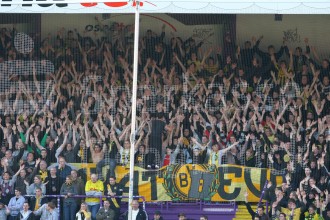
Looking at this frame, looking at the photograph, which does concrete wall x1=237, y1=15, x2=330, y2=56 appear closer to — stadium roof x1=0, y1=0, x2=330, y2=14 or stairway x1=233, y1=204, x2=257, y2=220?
stadium roof x1=0, y1=0, x2=330, y2=14

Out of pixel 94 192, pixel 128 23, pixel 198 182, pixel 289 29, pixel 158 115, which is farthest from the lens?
pixel 128 23

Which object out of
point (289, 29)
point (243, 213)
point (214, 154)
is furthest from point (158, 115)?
point (289, 29)

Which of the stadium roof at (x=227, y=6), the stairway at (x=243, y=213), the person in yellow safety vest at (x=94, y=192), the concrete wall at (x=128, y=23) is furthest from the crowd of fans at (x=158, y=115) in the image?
the stadium roof at (x=227, y=6)

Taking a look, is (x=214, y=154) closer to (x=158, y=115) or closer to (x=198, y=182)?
(x=198, y=182)

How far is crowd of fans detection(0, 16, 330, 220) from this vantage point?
816 inches

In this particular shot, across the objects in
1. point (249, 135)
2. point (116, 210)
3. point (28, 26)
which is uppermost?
point (28, 26)

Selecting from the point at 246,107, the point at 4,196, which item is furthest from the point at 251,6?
the point at 4,196

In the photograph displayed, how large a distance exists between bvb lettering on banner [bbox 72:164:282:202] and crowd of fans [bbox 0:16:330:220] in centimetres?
22

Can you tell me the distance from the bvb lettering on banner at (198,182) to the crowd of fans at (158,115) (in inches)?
8.6

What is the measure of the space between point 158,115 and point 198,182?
196 cm

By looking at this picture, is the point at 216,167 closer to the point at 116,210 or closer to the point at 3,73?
the point at 116,210

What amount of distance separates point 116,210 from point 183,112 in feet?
10.3

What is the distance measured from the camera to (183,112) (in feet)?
74.0

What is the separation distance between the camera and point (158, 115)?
73.7 feet
